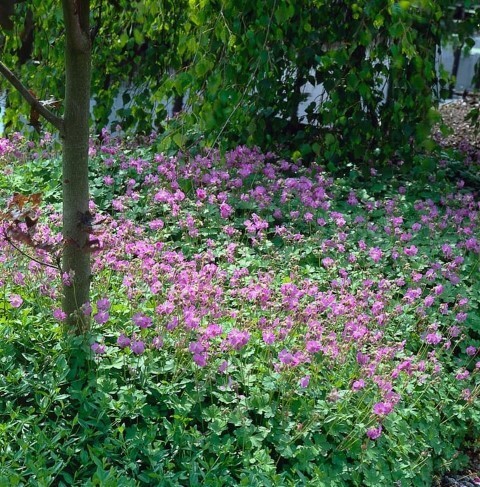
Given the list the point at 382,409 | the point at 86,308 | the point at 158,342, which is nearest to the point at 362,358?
the point at 382,409

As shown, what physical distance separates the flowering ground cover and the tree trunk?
7 cm

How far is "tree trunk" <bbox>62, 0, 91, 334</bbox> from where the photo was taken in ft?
7.82

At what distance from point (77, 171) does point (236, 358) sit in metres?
0.80

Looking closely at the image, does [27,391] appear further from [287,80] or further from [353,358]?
[287,80]

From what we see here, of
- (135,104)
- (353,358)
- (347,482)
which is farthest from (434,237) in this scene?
(135,104)

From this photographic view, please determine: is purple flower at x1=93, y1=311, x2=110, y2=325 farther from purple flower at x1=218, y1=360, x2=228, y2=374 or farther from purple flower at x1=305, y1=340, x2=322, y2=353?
purple flower at x1=305, y1=340, x2=322, y2=353

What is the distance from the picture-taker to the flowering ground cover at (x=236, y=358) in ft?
7.29

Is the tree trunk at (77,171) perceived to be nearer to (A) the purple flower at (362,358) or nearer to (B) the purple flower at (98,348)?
(B) the purple flower at (98,348)

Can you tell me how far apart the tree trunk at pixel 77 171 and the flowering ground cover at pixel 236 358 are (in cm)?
7

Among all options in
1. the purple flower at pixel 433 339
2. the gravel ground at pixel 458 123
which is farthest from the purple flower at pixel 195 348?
the gravel ground at pixel 458 123

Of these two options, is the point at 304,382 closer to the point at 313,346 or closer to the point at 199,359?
the point at 313,346

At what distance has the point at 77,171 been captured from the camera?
2465 mm

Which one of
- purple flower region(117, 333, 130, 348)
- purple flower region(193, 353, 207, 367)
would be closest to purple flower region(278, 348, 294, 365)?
purple flower region(193, 353, 207, 367)

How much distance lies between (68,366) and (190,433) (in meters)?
0.43
